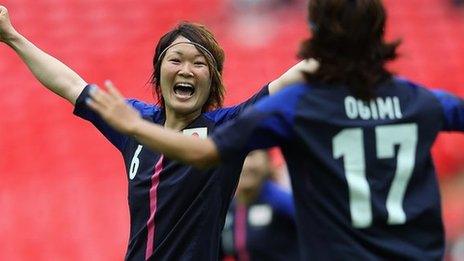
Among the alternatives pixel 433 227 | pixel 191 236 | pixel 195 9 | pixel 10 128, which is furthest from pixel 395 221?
pixel 195 9

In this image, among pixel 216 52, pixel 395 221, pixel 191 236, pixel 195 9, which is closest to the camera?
pixel 395 221

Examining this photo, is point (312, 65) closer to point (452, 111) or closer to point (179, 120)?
point (452, 111)

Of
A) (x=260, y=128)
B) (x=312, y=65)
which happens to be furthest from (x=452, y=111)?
(x=260, y=128)

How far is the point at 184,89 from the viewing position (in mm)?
4492

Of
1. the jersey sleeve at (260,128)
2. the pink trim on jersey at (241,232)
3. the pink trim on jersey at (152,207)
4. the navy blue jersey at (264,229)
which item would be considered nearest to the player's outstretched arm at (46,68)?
the pink trim on jersey at (152,207)

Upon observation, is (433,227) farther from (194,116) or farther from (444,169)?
(444,169)

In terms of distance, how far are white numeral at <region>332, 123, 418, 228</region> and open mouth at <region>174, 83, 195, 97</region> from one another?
1133 mm

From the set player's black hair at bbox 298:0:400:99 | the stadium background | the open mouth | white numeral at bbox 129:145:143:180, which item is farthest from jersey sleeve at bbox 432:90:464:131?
the stadium background

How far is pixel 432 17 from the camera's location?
12.0 meters

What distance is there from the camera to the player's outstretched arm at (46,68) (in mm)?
4488

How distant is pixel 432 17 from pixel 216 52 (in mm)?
7769

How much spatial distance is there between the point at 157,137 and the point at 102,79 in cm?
760

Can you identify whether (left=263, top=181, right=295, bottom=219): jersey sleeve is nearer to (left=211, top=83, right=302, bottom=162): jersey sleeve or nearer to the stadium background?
the stadium background

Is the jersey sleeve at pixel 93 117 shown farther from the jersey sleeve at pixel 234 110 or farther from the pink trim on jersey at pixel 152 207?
the jersey sleeve at pixel 234 110
